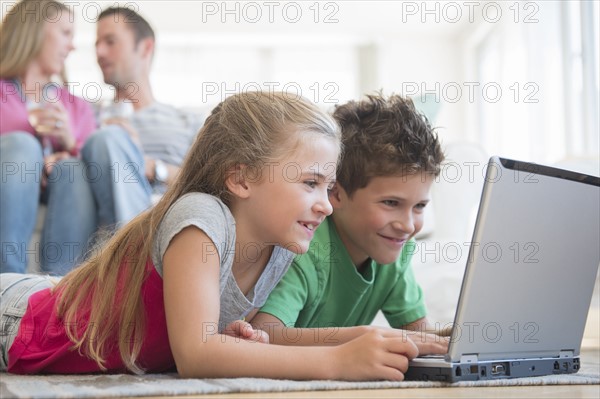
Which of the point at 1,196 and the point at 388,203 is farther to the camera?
the point at 1,196

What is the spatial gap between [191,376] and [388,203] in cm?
53

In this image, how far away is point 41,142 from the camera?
2.38 metres

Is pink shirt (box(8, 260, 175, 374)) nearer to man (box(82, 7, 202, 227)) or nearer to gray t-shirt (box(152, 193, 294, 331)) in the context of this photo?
gray t-shirt (box(152, 193, 294, 331))

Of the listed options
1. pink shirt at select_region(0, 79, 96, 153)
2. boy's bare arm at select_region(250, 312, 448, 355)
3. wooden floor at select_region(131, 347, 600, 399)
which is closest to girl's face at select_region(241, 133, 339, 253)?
boy's bare arm at select_region(250, 312, 448, 355)

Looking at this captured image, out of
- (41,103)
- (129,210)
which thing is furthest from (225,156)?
(41,103)

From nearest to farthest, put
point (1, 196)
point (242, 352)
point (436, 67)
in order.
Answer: point (242, 352), point (1, 196), point (436, 67)

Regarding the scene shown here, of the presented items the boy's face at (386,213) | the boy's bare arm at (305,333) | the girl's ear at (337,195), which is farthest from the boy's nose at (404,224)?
the boy's bare arm at (305,333)

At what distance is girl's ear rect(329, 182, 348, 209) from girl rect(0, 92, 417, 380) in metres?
0.19

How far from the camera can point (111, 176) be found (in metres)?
2.19

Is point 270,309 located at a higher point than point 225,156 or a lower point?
lower

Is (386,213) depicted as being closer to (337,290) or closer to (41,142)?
(337,290)

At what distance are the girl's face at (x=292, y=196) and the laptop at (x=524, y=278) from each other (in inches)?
11.1

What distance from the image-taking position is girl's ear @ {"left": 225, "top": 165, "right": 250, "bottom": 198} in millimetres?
1262

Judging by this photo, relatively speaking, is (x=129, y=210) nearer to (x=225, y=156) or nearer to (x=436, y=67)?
(x=225, y=156)
